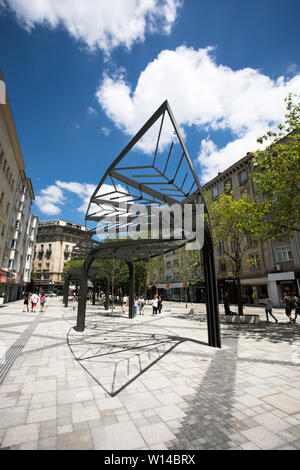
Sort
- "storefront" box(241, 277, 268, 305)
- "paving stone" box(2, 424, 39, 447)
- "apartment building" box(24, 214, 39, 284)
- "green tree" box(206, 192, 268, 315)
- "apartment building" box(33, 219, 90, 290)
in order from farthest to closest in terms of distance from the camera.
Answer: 1. "apartment building" box(33, 219, 90, 290)
2. "apartment building" box(24, 214, 39, 284)
3. "storefront" box(241, 277, 268, 305)
4. "green tree" box(206, 192, 268, 315)
5. "paving stone" box(2, 424, 39, 447)

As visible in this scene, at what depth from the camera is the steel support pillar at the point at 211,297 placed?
318 inches

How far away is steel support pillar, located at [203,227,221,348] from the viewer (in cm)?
809

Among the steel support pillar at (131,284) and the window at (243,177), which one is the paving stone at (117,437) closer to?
the steel support pillar at (131,284)

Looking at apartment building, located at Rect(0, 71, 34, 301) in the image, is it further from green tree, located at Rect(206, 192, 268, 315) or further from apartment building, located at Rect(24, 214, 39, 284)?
green tree, located at Rect(206, 192, 268, 315)

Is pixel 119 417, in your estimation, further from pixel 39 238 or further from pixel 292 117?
pixel 39 238

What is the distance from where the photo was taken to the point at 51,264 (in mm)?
71938

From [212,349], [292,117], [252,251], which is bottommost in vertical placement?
[212,349]

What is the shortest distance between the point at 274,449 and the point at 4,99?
84.6ft

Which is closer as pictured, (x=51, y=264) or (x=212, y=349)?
(x=212, y=349)

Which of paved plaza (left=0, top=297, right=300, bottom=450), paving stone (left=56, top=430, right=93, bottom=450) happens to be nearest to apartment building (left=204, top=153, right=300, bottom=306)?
paved plaza (left=0, top=297, right=300, bottom=450)

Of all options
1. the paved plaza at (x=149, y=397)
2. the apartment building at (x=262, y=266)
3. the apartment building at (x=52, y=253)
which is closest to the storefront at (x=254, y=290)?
the apartment building at (x=262, y=266)

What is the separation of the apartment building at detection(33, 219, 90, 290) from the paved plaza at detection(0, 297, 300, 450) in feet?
224

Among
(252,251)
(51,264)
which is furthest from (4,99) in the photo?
(51,264)

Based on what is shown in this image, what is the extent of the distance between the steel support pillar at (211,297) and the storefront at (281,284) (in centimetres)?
1954
